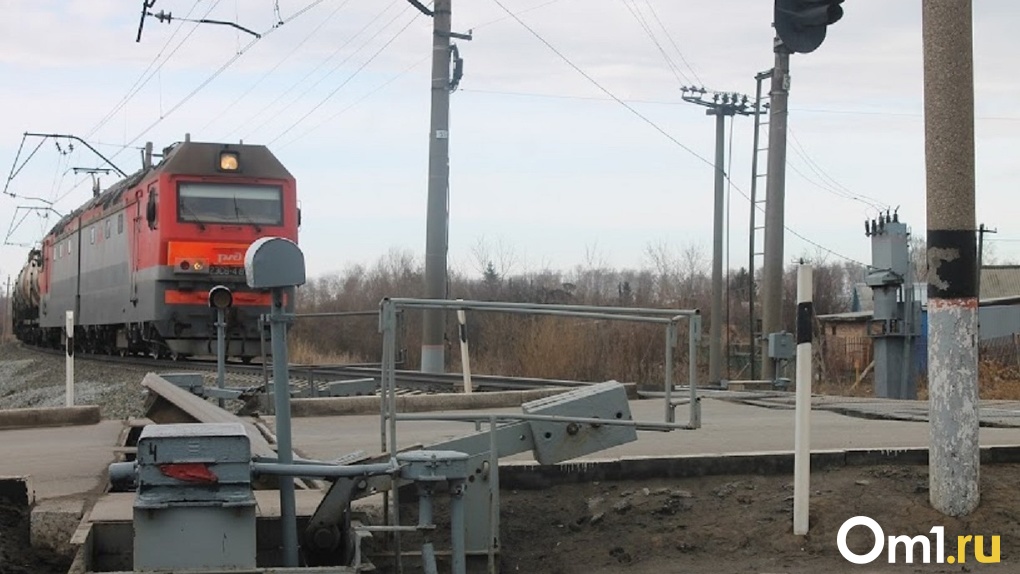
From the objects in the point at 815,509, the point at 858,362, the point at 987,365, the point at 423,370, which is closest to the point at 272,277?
the point at 815,509

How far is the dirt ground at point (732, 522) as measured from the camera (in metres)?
6.47

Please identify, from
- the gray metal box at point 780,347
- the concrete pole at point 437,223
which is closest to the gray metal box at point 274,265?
the concrete pole at point 437,223

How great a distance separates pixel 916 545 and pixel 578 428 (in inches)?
74.8

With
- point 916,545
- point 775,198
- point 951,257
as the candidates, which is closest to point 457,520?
point 916,545

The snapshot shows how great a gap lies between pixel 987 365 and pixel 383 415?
3405 centimetres

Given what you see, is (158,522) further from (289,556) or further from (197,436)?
(289,556)

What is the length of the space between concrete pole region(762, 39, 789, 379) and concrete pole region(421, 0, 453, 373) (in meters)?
7.13

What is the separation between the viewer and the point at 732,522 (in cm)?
699

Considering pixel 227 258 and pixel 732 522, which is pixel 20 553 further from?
pixel 227 258

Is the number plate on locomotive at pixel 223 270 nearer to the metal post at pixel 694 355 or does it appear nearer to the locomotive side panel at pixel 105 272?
the locomotive side panel at pixel 105 272

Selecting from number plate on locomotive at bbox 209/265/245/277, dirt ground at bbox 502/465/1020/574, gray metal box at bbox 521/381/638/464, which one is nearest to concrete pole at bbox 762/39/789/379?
number plate on locomotive at bbox 209/265/245/277

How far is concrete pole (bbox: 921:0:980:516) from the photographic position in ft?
21.8

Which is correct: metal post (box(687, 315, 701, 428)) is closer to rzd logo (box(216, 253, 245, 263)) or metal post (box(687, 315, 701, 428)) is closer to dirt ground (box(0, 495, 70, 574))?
dirt ground (box(0, 495, 70, 574))

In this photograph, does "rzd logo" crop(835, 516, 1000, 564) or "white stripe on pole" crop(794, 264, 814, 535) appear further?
"white stripe on pole" crop(794, 264, 814, 535)
